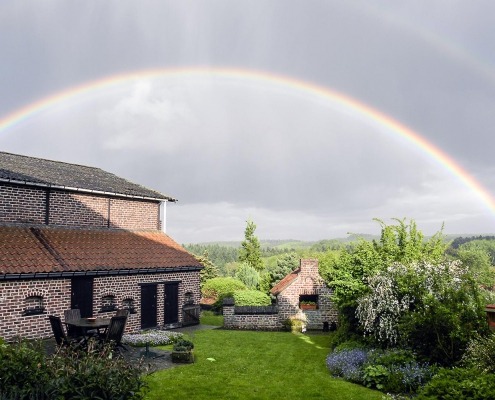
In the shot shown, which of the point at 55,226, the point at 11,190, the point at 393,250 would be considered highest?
the point at 11,190

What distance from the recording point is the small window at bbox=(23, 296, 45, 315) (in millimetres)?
15820

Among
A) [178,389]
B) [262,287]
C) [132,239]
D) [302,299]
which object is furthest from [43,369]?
[262,287]

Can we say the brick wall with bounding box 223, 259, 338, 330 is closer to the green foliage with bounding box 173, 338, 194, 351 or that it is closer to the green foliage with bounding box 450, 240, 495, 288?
the green foliage with bounding box 450, 240, 495, 288

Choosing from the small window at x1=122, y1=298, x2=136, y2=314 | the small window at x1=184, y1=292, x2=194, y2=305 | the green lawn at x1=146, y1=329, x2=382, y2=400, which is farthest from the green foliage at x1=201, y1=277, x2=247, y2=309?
the green lawn at x1=146, y1=329, x2=382, y2=400

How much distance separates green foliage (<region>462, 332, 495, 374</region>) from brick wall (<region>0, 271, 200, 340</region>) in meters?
13.8

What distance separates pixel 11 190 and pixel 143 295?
723cm

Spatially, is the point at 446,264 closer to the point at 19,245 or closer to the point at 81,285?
the point at 81,285

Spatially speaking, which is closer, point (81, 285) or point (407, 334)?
point (407, 334)

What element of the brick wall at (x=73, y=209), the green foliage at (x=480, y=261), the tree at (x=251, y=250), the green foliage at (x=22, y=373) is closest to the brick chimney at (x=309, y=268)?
the green foliage at (x=480, y=261)

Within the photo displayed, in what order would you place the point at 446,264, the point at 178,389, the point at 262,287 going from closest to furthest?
the point at 178,389, the point at 446,264, the point at 262,287

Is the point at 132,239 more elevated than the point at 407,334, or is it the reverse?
the point at 132,239

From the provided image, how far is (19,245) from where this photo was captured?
16.6 meters

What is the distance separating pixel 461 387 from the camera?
311 inches

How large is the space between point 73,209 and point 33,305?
5.26 meters
